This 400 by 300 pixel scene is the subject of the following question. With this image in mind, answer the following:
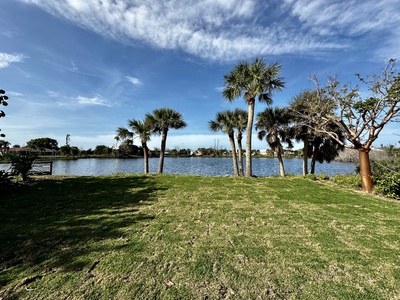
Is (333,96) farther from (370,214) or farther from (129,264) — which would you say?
(129,264)

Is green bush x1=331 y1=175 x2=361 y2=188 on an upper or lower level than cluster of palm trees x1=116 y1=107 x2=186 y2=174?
lower

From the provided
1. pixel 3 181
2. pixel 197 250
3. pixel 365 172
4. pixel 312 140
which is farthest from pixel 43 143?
pixel 365 172

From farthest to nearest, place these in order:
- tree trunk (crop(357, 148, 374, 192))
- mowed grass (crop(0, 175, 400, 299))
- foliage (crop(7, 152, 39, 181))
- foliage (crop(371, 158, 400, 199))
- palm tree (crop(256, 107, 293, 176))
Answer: palm tree (crop(256, 107, 293, 176)) < foliage (crop(7, 152, 39, 181)) < tree trunk (crop(357, 148, 374, 192)) < foliage (crop(371, 158, 400, 199)) < mowed grass (crop(0, 175, 400, 299))

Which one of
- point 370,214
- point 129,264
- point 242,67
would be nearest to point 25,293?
point 129,264

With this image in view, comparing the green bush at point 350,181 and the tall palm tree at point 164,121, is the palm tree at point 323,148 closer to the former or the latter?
the green bush at point 350,181

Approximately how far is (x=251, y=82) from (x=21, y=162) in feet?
43.0

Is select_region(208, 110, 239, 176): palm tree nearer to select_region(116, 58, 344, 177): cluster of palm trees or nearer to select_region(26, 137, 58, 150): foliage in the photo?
select_region(116, 58, 344, 177): cluster of palm trees

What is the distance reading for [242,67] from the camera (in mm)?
13430

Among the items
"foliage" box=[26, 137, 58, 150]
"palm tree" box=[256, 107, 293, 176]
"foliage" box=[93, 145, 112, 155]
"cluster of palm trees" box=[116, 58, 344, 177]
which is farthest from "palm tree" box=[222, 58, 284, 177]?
"foliage" box=[26, 137, 58, 150]

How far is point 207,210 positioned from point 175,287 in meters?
3.35

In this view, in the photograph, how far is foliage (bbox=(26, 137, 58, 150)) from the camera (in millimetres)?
75812

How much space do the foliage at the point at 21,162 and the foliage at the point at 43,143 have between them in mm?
84043

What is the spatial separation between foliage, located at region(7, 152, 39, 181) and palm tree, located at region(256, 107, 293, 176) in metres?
15.5

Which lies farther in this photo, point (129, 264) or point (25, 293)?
point (129, 264)
